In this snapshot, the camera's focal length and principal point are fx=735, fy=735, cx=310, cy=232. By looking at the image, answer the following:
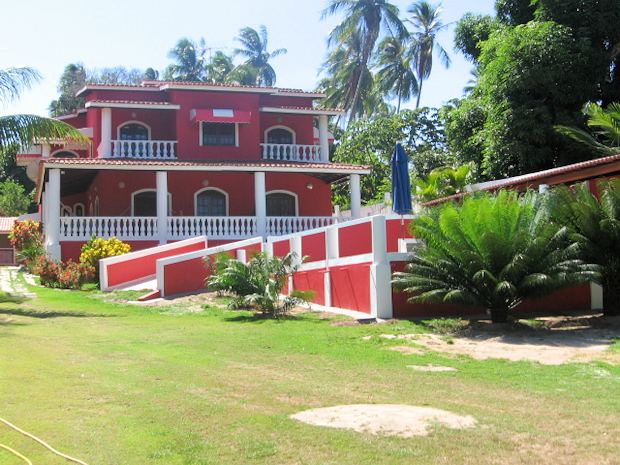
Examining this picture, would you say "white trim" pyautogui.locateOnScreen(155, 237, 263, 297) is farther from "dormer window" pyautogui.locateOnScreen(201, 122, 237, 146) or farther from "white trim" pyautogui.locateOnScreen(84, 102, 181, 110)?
"white trim" pyautogui.locateOnScreen(84, 102, 181, 110)

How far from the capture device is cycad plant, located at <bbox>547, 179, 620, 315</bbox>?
12.1 m

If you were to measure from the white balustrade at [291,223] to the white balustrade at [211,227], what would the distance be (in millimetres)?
681

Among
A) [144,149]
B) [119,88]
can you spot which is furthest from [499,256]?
[119,88]

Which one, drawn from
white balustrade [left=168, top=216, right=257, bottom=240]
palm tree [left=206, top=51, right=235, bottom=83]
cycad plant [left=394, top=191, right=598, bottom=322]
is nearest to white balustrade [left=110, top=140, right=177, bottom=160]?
white balustrade [left=168, top=216, right=257, bottom=240]

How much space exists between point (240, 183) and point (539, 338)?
20561 millimetres

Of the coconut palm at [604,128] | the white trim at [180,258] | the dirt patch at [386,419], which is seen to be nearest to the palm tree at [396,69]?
the coconut palm at [604,128]

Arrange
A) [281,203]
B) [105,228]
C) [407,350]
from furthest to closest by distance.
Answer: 1. [281,203]
2. [105,228]
3. [407,350]

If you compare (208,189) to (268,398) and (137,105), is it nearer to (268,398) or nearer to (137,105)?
(137,105)

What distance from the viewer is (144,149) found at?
28.5m

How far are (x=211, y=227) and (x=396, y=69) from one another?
936 inches

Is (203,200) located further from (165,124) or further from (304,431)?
(304,431)

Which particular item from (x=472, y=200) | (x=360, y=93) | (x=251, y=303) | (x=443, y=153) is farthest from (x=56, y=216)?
(x=360, y=93)

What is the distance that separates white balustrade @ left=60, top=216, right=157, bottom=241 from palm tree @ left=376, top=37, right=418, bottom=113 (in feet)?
81.8

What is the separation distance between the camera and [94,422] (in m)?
5.76
